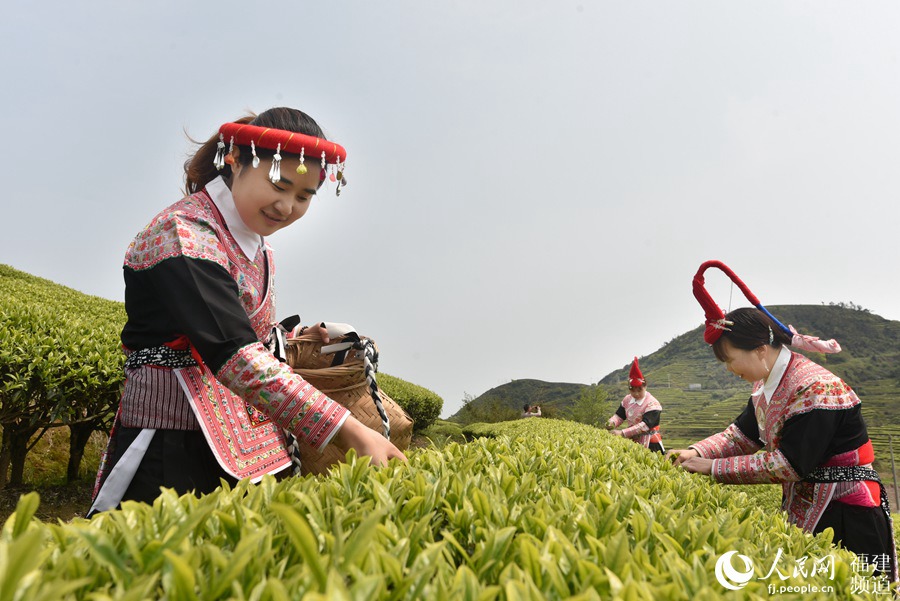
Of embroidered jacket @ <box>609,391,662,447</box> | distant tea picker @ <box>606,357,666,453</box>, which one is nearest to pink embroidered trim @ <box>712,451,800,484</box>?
distant tea picker @ <box>606,357,666,453</box>

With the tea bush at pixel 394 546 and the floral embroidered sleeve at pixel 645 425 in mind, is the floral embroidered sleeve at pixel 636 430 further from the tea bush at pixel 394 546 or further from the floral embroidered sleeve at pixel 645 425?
the tea bush at pixel 394 546

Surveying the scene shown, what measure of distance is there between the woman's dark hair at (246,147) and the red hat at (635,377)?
9.61 meters

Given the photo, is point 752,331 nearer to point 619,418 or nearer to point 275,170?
point 275,170

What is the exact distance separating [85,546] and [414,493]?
791 millimetres

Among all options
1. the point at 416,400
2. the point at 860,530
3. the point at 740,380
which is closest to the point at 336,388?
the point at 860,530

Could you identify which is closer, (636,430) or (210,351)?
(210,351)

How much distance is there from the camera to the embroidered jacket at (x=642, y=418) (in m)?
9.88

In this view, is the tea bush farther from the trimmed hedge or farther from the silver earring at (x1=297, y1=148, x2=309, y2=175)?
the trimmed hedge

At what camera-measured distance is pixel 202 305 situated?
1765 millimetres

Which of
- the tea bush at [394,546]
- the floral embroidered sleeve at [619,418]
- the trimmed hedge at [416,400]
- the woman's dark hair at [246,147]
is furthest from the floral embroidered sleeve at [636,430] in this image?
the woman's dark hair at [246,147]

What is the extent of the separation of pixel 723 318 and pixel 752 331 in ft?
0.61

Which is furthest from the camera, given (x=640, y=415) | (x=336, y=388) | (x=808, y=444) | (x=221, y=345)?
(x=640, y=415)

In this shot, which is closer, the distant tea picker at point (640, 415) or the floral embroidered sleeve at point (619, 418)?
the distant tea picker at point (640, 415)

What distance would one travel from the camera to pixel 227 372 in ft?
5.76
